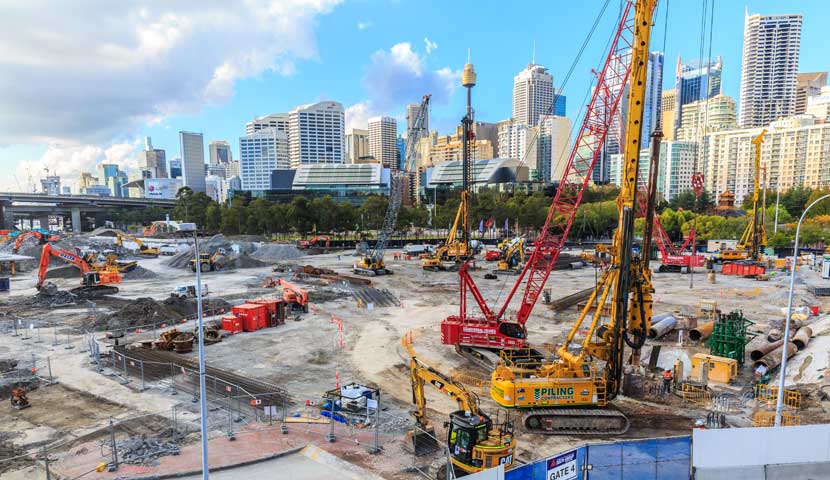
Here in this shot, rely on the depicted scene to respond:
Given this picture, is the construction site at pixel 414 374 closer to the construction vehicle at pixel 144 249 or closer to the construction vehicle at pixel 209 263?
the construction vehicle at pixel 209 263

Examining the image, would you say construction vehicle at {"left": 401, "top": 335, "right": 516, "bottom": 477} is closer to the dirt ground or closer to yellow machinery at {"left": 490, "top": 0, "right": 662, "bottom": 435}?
the dirt ground

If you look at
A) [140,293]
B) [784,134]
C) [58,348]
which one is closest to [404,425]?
[58,348]

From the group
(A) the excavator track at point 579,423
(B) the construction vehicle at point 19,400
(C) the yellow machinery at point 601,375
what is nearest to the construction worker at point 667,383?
(C) the yellow machinery at point 601,375

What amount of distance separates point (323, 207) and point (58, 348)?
74.2 m

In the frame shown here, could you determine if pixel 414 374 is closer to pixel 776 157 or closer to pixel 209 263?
pixel 209 263

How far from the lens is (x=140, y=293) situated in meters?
46.9

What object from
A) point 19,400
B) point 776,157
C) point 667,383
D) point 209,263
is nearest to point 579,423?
point 667,383

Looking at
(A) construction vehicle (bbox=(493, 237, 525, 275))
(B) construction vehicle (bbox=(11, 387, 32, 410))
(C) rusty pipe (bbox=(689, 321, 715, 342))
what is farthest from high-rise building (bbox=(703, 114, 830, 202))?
(B) construction vehicle (bbox=(11, 387, 32, 410))

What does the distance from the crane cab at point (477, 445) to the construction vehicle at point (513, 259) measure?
154ft

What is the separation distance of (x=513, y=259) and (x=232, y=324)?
40.4m

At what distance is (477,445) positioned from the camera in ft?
44.3

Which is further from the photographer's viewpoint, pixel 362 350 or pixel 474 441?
pixel 362 350

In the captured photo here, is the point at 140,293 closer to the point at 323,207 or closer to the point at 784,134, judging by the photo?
the point at 323,207

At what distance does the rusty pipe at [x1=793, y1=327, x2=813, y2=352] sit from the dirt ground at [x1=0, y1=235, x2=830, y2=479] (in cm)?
51
